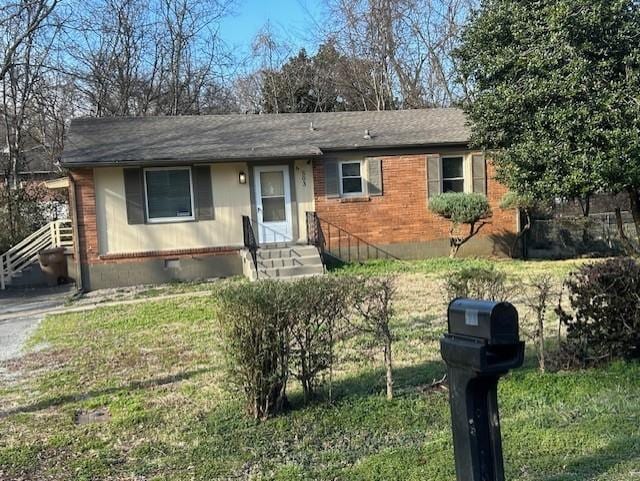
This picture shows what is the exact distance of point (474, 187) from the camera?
15.3 m

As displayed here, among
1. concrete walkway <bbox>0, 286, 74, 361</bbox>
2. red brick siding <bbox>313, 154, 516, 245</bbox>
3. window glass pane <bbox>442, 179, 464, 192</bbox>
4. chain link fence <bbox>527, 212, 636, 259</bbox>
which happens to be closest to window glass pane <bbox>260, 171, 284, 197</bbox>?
red brick siding <bbox>313, 154, 516, 245</bbox>

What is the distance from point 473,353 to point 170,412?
3757 millimetres

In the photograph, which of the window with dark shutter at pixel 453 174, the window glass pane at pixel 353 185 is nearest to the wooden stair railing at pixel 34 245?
the window glass pane at pixel 353 185

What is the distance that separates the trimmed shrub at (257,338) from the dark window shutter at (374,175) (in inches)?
408

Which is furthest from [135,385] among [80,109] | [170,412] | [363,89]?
[363,89]

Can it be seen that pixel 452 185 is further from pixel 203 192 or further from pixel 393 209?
pixel 203 192

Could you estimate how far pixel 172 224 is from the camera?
13.8 m

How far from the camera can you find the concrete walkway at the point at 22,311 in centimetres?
860

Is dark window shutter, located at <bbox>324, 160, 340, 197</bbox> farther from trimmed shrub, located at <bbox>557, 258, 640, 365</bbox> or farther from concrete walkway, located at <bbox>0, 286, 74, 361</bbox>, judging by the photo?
trimmed shrub, located at <bbox>557, 258, 640, 365</bbox>

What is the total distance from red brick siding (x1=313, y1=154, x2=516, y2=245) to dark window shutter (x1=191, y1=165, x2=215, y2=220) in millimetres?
2628

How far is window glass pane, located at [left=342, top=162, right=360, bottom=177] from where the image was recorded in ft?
48.6

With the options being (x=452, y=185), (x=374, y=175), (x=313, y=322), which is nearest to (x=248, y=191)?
(x=374, y=175)

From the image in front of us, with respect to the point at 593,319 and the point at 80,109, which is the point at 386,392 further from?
the point at 80,109

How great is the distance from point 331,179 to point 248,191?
6.96 ft
